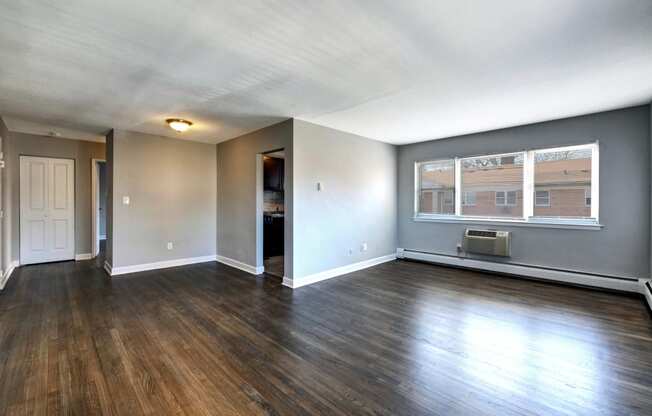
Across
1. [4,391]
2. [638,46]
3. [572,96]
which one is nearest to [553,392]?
[638,46]

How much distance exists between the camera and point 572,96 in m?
3.40

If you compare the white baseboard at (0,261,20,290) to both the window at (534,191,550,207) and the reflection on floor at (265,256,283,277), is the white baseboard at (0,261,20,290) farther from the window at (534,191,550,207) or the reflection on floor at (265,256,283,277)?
the window at (534,191,550,207)

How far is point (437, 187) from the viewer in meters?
5.84

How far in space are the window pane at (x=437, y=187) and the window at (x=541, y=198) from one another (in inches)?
51.9

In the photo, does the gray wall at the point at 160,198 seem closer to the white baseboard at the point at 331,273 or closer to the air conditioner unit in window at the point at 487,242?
the white baseboard at the point at 331,273

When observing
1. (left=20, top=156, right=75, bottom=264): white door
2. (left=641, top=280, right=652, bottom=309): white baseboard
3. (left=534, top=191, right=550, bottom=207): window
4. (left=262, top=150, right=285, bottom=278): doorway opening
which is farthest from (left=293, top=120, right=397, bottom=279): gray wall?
(left=20, top=156, right=75, bottom=264): white door

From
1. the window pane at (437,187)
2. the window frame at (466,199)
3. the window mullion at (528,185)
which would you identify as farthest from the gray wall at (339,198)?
the window mullion at (528,185)

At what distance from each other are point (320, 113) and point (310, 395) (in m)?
3.27

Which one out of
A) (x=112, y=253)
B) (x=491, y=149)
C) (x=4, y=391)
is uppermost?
(x=491, y=149)

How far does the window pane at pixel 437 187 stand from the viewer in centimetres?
565

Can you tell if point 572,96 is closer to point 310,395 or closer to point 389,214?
point 389,214

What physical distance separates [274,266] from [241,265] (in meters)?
0.61

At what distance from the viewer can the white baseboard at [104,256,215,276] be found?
4.80 metres

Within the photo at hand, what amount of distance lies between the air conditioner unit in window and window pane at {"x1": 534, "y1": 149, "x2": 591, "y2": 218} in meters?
0.64
